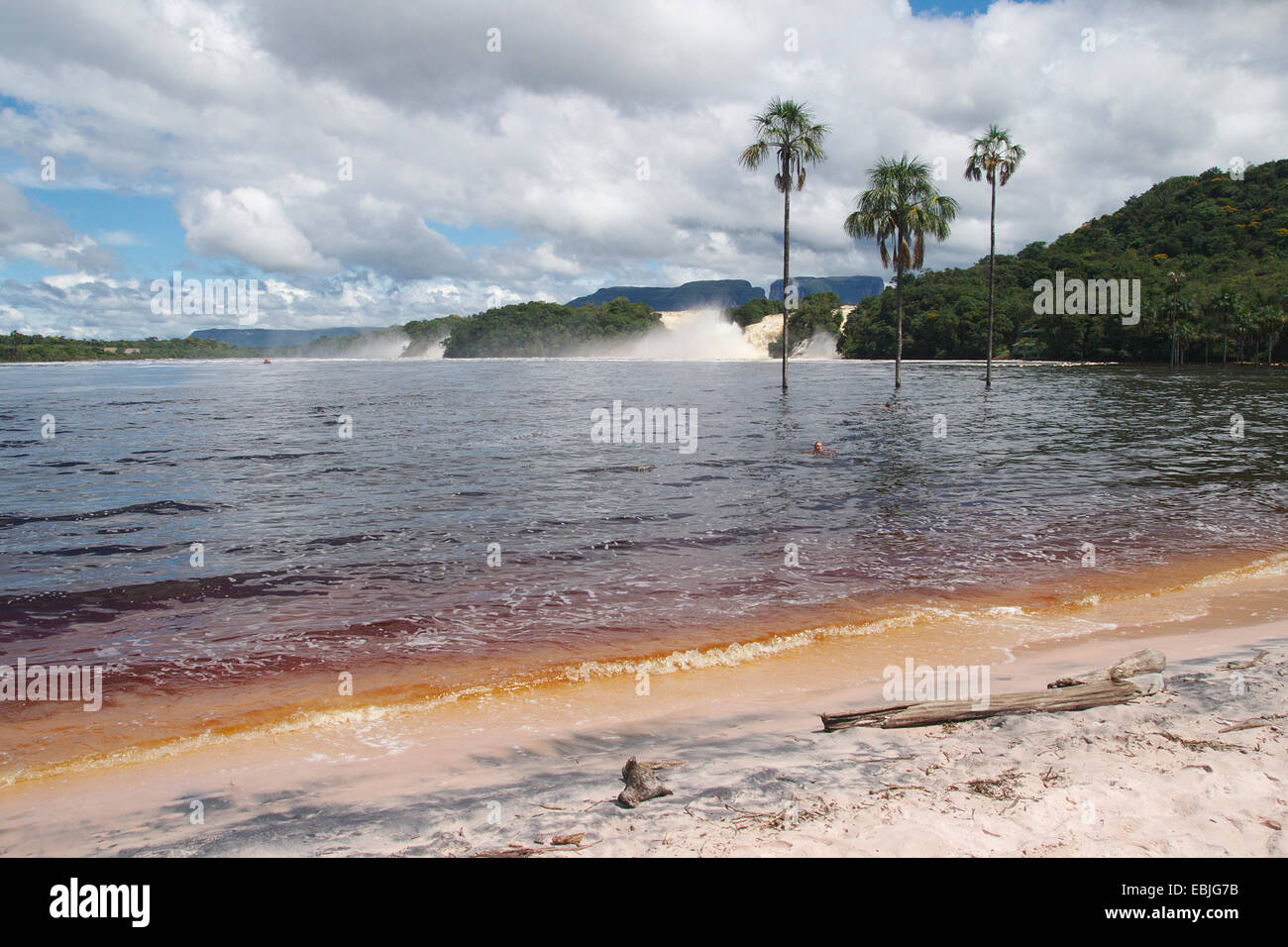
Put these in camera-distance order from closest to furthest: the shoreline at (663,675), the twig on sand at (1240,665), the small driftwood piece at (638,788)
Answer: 1. the small driftwood piece at (638,788)
2. the twig on sand at (1240,665)
3. the shoreline at (663,675)

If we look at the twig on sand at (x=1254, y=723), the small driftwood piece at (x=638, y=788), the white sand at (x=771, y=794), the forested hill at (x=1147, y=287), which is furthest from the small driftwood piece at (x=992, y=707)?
the forested hill at (x=1147, y=287)

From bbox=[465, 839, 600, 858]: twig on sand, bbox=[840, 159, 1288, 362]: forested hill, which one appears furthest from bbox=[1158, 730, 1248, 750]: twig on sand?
bbox=[840, 159, 1288, 362]: forested hill

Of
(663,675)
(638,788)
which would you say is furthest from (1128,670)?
(638,788)

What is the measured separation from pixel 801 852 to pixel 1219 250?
150540mm

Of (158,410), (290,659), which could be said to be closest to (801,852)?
(290,659)

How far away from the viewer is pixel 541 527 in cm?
1486

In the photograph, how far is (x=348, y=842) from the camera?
4.48 m

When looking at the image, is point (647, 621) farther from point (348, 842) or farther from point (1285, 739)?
point (1285, 739)

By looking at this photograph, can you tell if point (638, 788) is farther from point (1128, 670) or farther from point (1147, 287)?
point (1147, 287)

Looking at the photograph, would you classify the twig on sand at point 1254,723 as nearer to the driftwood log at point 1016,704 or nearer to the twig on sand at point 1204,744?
the twig on sand at point 1204,744

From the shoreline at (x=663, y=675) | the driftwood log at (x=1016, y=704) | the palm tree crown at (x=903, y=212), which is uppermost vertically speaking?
the palm tree crown at (x=903, y=212)

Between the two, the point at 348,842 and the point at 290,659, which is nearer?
the point at 348,842

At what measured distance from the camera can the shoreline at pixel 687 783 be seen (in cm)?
420

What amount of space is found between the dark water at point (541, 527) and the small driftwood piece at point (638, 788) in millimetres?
3875
